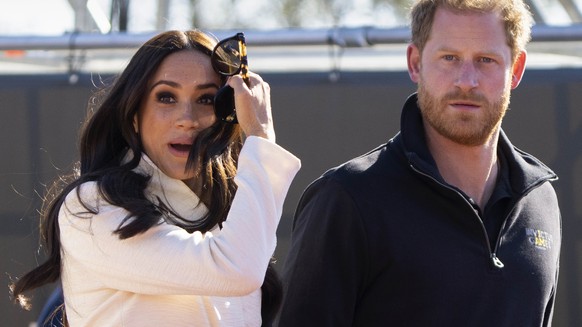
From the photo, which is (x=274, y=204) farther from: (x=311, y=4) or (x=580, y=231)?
(x=311, y=4)

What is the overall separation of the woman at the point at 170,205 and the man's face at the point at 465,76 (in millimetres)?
575

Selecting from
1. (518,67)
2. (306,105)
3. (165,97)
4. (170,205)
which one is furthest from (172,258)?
(306,105)

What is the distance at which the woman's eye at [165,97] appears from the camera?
117 inches

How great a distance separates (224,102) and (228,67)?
0.10 m

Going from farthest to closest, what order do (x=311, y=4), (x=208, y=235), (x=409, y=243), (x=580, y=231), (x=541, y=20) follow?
(x=311, y=4), (x=541, y=20), (x=580, y=231), (x=409, y=243), (x=208, y=235)

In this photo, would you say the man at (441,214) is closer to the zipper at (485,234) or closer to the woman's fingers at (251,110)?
the zipper at (485,234)

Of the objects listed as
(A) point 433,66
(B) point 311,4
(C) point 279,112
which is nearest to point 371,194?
(A) point 433,66

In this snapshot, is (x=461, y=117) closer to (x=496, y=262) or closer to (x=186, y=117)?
(x=496, y=262)

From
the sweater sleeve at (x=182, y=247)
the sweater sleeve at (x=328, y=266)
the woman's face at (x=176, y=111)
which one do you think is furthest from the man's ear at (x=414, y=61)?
the sweater sleeve at (x=182, y=247)

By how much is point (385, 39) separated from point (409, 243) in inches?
87.9

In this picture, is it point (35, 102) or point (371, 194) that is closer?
point (371, 194)

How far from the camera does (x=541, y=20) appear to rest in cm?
690

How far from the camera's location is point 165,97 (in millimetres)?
2979

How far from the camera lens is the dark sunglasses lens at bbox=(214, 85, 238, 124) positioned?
2.91 meters
